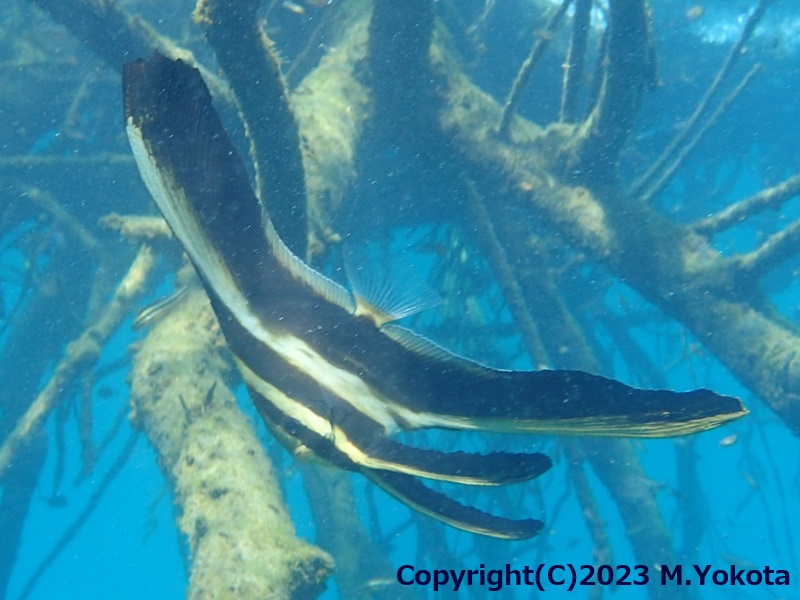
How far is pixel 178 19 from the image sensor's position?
8.08 m

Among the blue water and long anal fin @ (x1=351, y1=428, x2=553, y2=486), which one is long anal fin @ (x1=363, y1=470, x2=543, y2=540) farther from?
the blue water

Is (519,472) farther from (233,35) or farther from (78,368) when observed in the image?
(78,368)

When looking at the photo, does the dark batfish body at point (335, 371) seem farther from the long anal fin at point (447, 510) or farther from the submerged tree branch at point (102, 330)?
the submerged tree branch at point (102, 330)

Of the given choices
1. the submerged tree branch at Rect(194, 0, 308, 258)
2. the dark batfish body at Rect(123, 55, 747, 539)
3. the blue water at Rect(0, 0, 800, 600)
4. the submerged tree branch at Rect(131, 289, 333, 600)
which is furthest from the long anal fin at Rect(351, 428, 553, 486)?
the submerged tree branch at Rect(194, 0, 308, 258)

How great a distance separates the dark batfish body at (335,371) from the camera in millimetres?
803

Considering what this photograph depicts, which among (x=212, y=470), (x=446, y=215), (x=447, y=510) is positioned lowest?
(x=447, y=510)

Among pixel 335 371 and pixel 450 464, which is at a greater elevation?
pixel 335 371

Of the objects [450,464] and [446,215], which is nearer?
[450,464]

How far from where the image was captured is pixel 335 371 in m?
0.90

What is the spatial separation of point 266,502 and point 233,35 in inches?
96.5

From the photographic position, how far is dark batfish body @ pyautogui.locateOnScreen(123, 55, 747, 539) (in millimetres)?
803

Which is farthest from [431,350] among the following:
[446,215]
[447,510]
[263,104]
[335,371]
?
[446,215]

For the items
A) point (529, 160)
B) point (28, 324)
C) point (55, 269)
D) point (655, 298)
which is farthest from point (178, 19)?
point (655, 298)

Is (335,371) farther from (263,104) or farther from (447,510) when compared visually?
(263,104)
